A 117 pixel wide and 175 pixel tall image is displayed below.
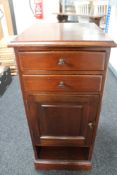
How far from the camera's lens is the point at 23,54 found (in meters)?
0.68

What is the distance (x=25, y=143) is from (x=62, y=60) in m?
0.91

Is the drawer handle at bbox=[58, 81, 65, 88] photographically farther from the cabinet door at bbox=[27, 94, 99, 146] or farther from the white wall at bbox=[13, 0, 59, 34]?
the white wall at bbox=[13, 0, 59, 34]

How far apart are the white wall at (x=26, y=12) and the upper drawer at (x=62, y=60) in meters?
2.08

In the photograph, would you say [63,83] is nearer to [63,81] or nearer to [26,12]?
[63,81]

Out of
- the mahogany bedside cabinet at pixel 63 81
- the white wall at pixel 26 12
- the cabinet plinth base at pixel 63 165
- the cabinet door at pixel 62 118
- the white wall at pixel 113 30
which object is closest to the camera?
the mahogany bedside cabinet at pixel 63 81

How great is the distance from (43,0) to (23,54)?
2.28 m

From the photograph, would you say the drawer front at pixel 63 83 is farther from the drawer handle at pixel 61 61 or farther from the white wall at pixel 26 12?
the white wall at pixel 26 12

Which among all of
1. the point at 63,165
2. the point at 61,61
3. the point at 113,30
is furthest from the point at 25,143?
the point at 113,30

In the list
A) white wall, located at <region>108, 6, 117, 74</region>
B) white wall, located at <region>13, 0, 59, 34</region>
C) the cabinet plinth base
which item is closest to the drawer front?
Answer: the cabinet plinth base

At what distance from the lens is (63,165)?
1090mm

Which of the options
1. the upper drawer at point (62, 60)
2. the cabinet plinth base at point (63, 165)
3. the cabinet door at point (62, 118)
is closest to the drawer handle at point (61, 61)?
the upper drawer at point (62, 60)

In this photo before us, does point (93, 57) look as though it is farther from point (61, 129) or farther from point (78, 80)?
point (61, 129)

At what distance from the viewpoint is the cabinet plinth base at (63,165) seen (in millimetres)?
1078

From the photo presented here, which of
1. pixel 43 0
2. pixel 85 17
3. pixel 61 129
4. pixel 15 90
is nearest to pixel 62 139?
pixel 61 129
